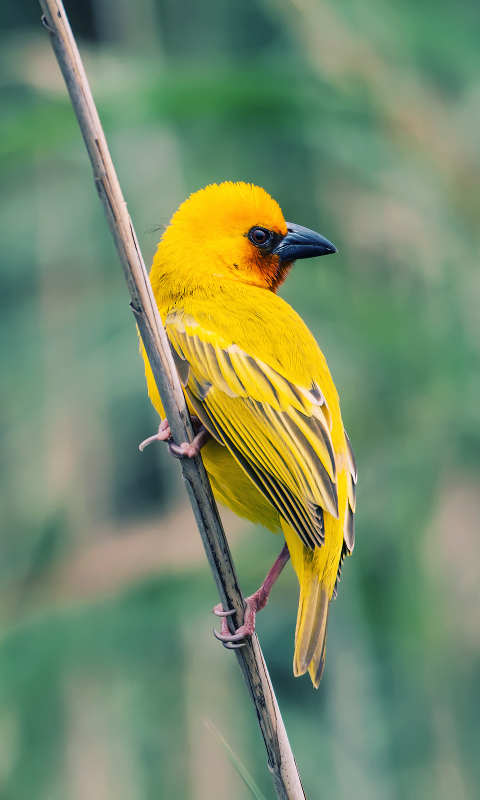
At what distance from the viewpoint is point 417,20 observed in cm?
394

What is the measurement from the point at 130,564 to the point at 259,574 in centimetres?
59

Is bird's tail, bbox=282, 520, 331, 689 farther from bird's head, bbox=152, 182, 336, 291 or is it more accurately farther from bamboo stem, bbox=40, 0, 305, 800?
bird's head, bbox=152, 182, 336, 291

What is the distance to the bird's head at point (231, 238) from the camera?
91.4 inches

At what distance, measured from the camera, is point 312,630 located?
1.68 metres

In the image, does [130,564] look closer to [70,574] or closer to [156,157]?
[70,574]

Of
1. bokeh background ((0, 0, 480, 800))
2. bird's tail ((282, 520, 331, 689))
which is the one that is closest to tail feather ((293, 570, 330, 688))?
bird's tail ((282, 520, 331, 689))

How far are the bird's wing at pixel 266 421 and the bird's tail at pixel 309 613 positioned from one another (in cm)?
12

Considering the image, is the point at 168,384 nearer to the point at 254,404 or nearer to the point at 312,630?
the point at 254,404

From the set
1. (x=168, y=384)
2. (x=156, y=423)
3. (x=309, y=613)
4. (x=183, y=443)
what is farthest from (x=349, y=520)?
(x=156, y=423)

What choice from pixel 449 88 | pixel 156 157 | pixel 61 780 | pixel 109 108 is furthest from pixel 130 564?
pixel 449 88

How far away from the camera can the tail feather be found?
1.66 metres

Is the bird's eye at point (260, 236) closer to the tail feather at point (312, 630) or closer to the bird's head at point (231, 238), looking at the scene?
the bird's head at point (231, 238)

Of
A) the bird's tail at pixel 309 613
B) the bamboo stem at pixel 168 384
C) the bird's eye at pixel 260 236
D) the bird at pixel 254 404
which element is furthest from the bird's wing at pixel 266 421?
the bird's eye at pixel 260 236

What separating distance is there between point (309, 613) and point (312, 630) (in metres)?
0.05
